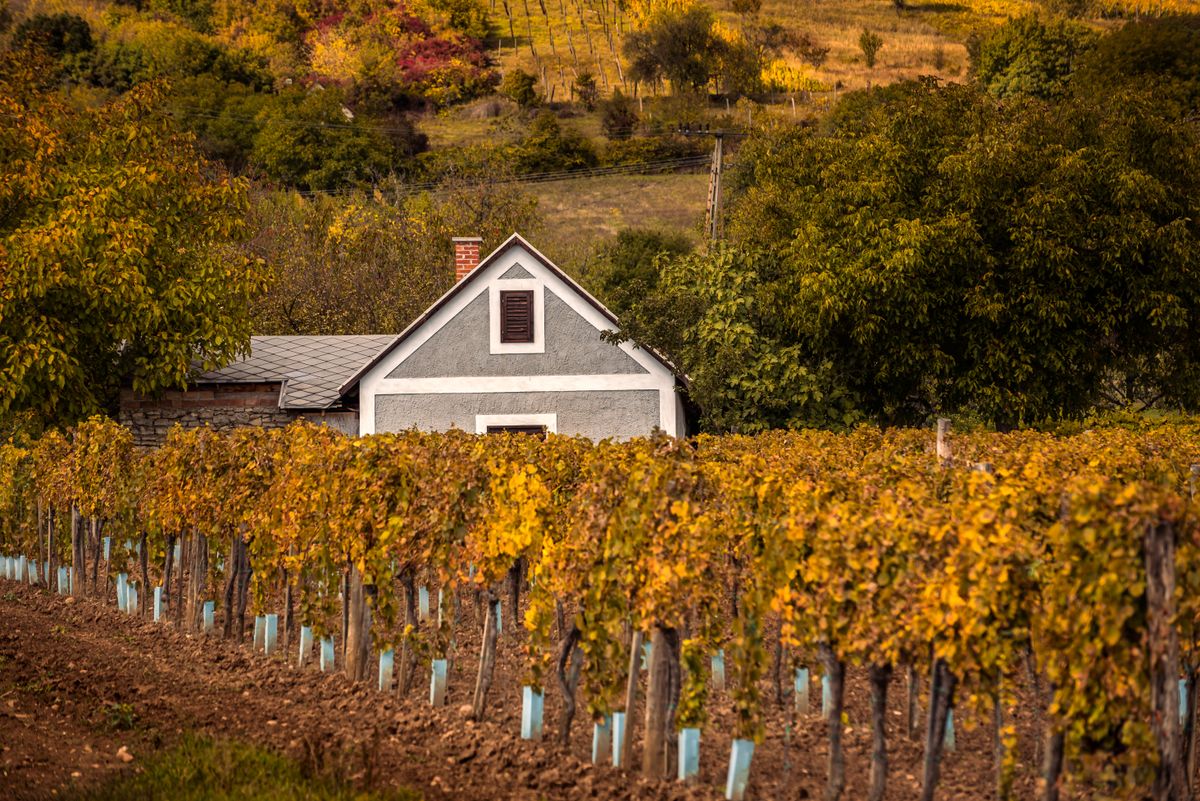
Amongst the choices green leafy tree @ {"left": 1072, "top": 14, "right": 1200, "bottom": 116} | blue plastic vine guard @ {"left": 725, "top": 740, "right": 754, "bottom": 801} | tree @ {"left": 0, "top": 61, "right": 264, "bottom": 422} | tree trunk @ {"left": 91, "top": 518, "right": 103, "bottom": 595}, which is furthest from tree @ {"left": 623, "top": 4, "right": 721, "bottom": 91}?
blue plastic vine guard @ {"left": 725, "top": 740, "right": 754, "bottom": 801}

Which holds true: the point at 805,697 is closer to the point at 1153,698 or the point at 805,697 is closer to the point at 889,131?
the point at 1153,698

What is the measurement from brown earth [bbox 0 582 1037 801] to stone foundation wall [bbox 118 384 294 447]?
44.4 feet

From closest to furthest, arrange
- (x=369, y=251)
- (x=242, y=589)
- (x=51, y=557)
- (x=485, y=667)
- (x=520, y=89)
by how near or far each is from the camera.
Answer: (x=485, y=667)
(x=242, y=589)
(x=51, y=557)
(x=369, y=251)
(x=520, y=89)

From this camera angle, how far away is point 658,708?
8219mm

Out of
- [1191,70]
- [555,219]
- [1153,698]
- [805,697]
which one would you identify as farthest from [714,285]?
[1191,70]

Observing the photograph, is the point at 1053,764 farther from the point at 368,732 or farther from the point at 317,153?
the point at 317,153

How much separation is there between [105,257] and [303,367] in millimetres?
6024

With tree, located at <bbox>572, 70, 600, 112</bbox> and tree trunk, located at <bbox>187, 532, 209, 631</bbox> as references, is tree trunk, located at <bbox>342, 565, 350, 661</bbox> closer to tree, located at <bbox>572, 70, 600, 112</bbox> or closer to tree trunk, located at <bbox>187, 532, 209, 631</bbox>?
tree trunk, located at <bbox>187, 532, 209, 631</bbox>

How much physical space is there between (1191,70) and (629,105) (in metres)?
36.7

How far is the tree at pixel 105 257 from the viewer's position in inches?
848

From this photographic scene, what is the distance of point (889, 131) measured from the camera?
1024 inches

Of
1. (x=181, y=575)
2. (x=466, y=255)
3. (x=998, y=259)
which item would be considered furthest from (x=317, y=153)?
(x=181, y=575)

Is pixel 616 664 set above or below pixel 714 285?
below

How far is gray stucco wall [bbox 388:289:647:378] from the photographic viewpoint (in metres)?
25.1
